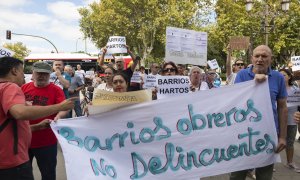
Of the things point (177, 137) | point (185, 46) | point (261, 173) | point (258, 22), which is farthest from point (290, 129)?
point (258, 22)

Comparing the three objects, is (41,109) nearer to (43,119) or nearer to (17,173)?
(17,173)

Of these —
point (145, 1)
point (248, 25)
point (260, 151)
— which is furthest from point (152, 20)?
point (260, 151)

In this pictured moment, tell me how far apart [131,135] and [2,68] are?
130cm

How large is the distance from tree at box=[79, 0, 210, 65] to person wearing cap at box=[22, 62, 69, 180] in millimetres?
29492

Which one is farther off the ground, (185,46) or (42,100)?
(185,46)

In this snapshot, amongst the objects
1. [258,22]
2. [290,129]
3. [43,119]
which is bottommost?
[290,129]

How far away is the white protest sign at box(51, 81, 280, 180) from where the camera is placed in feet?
11.2

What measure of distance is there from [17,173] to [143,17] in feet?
109

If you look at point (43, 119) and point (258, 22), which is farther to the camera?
point (258, 22)

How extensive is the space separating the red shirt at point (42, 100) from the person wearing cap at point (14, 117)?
0.90m

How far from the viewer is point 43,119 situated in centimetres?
397

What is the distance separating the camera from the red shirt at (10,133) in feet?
8.90

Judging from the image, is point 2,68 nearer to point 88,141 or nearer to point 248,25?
point 88,141

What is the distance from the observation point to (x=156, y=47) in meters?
46.2
